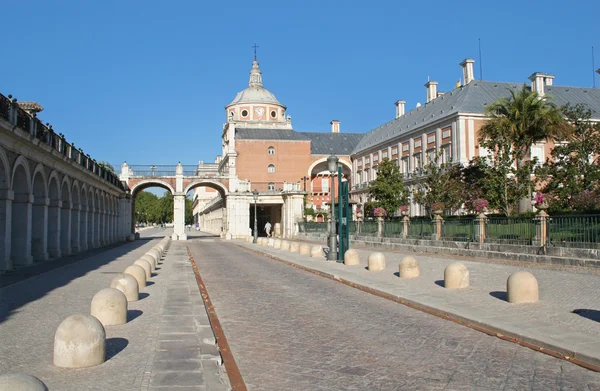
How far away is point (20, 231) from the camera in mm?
23156

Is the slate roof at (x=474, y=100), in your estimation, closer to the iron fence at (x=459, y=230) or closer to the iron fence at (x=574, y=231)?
the iron fence at (x=459, y=230)

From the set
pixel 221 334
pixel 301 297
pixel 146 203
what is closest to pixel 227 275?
pixel 301 297

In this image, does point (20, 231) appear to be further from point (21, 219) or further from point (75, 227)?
point (75, 227)

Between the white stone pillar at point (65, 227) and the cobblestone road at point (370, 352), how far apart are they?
20.9 m

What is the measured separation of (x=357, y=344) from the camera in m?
8.38

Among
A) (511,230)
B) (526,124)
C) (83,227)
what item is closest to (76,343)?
(511,230)

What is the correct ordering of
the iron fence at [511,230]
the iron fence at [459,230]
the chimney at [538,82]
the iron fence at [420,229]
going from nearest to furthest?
the iron fence at [511,230] → the iron fence at [459,230] → the iron fence at [420,229] → the chimney at [538,82]

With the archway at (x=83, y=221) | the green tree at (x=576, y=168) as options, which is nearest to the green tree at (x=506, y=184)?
the green tree at (x=576, y=168)

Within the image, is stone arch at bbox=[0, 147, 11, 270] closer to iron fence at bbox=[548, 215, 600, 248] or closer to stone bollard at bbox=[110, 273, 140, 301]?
stone bollard at bbox=[110, 273, 140, 301]

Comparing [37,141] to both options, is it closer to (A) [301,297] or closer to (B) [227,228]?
(A) [301,297]

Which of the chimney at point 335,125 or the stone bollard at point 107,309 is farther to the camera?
the chimney at point 335,125

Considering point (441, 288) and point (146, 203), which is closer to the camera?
point (441, 288)

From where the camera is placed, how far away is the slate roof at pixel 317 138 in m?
91.1

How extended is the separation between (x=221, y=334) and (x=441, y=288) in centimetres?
734
